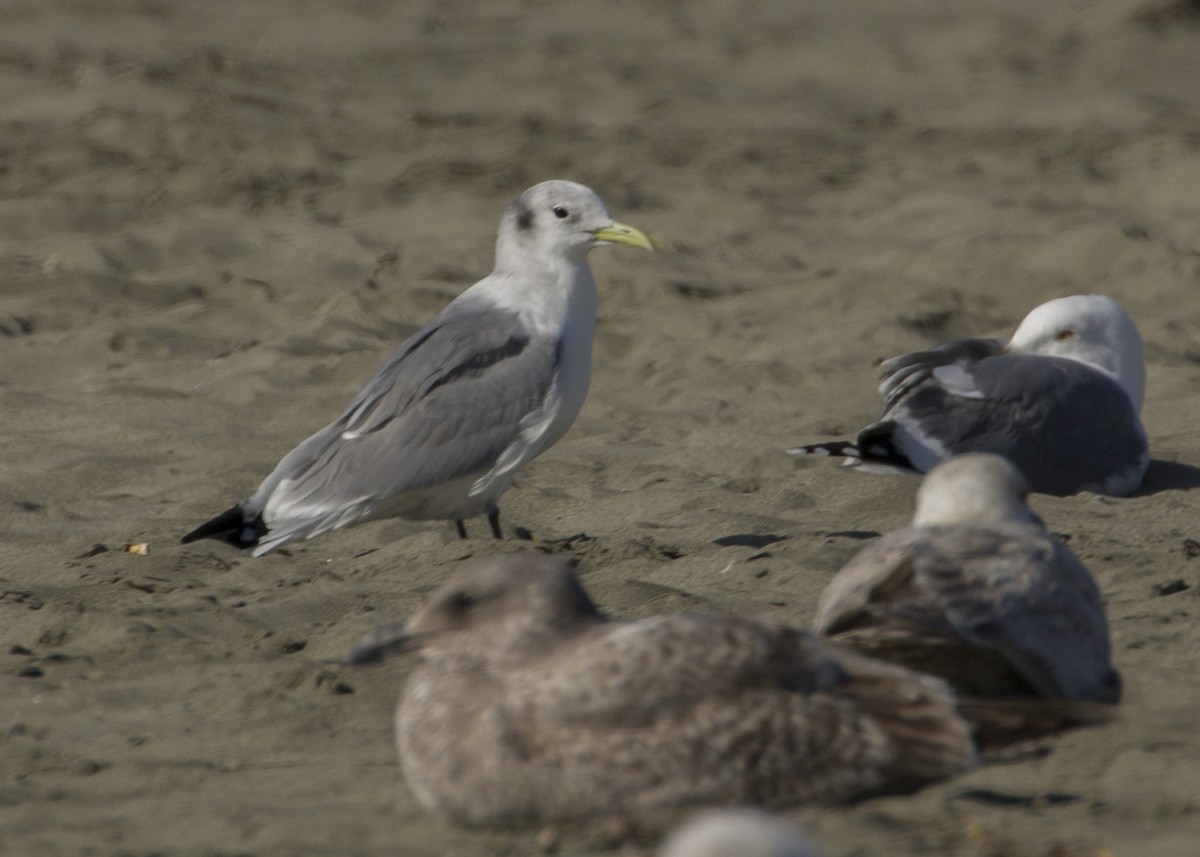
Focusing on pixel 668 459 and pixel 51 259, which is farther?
pixel 51 259

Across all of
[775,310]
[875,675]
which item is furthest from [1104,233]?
[875,675]

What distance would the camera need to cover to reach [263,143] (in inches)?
420

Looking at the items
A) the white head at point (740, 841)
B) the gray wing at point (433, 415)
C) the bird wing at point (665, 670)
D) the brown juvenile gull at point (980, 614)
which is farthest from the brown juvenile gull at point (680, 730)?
the gray wing at point (433, 415)

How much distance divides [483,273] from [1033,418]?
10.8 ft

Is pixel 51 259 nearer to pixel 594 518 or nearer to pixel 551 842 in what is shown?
pixel 594 518

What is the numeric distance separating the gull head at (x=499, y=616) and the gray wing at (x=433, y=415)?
231 cm

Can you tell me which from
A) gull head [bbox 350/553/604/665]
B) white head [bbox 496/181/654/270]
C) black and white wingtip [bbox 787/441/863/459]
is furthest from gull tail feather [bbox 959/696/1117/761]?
white head [bbox 496/181/654/270]

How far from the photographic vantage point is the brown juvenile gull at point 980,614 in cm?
346

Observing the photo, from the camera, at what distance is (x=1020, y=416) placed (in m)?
6.61

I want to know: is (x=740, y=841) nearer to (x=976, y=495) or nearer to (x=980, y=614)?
(x=980, y=614)

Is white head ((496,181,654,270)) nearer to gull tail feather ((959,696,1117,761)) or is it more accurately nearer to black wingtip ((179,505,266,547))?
black wingtip ((179,505,266,547))

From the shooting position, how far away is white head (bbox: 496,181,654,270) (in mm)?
6430

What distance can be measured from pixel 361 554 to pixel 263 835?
2.40m

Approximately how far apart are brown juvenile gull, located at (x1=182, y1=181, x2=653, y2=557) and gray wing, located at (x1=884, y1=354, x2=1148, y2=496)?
121cm
